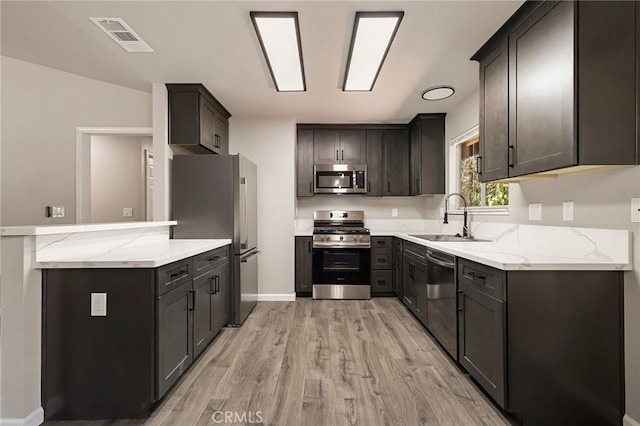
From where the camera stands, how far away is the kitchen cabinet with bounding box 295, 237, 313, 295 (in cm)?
423

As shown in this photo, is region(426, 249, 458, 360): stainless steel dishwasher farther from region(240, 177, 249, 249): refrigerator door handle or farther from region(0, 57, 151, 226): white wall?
region(0, 57, 151, 226): white wall

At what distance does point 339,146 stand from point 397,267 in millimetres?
1874

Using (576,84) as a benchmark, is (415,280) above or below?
below

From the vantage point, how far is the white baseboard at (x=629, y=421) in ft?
5.17

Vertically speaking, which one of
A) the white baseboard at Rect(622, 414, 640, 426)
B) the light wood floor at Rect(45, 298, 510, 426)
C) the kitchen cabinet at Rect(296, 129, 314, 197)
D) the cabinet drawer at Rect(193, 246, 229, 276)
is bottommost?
the light wood floor at Rect(45, 298, 510, 426)

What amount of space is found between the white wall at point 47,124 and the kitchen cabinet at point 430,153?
11.0ft

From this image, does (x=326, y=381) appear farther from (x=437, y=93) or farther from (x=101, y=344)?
(x=437, y=93)

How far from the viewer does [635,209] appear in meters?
1.56

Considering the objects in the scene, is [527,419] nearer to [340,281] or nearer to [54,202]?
[340,281]

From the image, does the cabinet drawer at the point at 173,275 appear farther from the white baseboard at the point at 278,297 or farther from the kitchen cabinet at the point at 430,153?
the kitchen cabinet at the point at 430,153

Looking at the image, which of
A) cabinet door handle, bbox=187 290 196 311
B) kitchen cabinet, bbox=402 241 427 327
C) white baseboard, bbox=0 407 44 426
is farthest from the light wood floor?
cabinet door handle, bbox=187 290 196 311

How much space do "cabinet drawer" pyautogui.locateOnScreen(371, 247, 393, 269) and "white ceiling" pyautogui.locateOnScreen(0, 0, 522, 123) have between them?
1913 millimetres

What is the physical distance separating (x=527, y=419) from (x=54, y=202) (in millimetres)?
4677

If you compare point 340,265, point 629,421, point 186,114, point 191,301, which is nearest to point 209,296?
point 191,301
